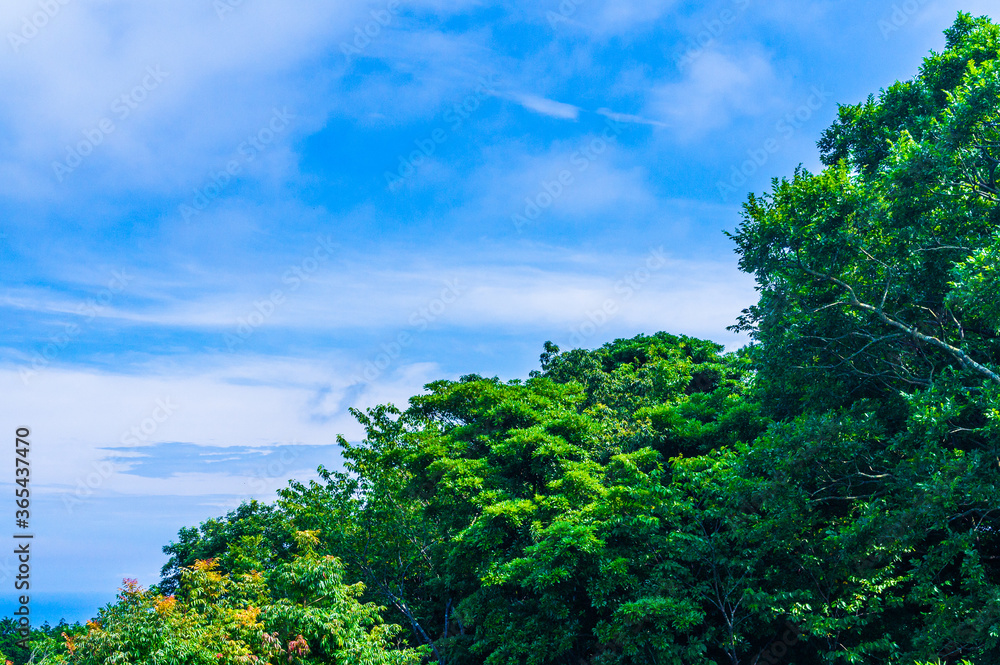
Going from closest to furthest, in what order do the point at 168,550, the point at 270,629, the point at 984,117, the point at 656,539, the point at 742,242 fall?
the point at 984,117, the point at 270,629, the point at 742,242, the point at 656,539, the point at 168,550

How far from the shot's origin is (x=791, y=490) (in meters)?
11.2

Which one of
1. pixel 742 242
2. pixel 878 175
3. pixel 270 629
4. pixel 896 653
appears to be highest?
pixel 878 175

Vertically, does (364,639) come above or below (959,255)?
below

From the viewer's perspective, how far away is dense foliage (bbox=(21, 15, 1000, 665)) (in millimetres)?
9734

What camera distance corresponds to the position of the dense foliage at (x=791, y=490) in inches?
383

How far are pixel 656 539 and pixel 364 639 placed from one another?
672 cm

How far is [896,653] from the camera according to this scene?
1106cm

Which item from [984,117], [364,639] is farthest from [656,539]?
[984,117]

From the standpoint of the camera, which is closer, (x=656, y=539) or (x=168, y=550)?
(x=656, y=539)

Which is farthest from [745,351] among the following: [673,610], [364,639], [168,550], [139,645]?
[168,550]

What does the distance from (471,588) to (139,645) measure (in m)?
12.4

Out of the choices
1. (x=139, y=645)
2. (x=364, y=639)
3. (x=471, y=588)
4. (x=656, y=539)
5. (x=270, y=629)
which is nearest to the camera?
(x=139, y=645)

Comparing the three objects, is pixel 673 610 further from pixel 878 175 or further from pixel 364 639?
pixel 878 175

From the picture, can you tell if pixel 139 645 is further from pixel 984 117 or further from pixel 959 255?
pixel 984 117
